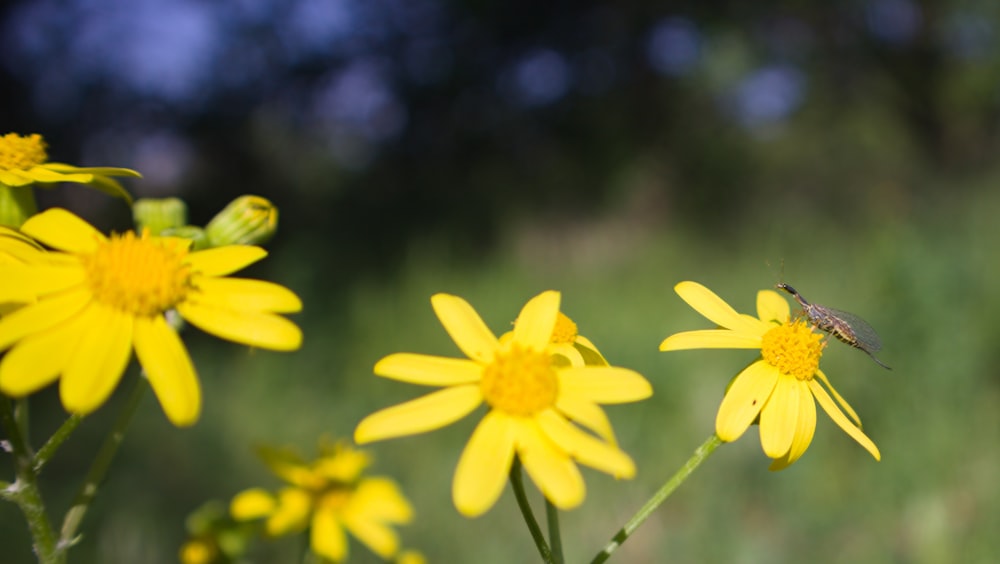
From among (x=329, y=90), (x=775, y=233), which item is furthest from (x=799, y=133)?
(x=329, y=90)

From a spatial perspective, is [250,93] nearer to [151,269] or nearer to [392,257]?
[392,257]

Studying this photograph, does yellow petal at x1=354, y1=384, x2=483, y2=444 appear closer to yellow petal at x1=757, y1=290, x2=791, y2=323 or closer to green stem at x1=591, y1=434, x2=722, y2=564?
green stem at x1=591, y1=434, x2=722, y2=564

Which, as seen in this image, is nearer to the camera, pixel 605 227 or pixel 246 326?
pixel 246 326

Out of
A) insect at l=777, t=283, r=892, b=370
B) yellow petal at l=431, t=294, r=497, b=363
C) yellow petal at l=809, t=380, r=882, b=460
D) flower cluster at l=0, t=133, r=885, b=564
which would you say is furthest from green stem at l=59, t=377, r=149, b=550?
insect at l=777, t=283, r=892, b=370

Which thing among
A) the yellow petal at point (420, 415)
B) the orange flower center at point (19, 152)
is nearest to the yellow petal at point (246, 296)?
the yellow petal at point (420, 415)

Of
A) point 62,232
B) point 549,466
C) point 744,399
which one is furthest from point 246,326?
point 744,399

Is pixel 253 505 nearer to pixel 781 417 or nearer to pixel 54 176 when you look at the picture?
pixel 54 176

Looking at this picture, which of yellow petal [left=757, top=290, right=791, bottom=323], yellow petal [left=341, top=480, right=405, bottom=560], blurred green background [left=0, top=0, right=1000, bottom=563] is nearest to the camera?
yellow petal [left=757, top=290, right=791, bottom=323]

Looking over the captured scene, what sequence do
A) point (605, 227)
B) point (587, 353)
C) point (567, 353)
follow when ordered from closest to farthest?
1. point (567, 353)
2. point (587, 353)
3. point (605, 227)
